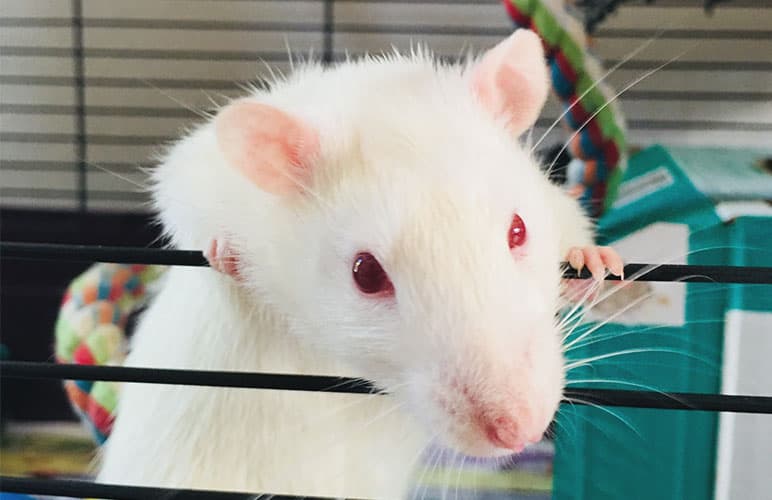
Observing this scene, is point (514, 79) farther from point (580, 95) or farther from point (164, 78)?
point (164, 78)

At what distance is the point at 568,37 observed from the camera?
2.63 ft

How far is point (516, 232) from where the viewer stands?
54 cm

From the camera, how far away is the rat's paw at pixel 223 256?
2.09 feet

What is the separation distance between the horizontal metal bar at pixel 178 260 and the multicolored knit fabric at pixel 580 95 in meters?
0.28

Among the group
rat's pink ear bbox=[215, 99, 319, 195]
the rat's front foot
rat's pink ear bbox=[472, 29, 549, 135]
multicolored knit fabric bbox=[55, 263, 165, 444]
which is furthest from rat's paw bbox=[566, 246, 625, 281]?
multicolored knit fabric bbox=[55, 263, 165, 444]

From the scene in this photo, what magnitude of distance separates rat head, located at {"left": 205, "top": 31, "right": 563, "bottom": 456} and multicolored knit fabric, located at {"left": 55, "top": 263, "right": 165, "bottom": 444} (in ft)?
1.33

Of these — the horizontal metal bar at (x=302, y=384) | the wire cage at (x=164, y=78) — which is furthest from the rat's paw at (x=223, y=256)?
the wire cage at (x=164, y=78)

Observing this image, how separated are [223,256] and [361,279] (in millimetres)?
158

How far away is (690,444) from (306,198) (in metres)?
0.35

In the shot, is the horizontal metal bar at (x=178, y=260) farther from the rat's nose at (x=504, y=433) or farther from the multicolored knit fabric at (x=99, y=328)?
the multicolored knit fabric at (x=99, y=328)

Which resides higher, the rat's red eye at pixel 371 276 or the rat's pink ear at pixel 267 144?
the rat's pink ear at pixel 267 144

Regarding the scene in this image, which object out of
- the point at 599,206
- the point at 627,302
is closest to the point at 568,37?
the point at 599,206

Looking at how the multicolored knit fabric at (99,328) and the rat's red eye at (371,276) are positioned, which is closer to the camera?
the rat's red eye at (371,276)

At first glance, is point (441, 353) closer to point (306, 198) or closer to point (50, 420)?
point (306, 198)
